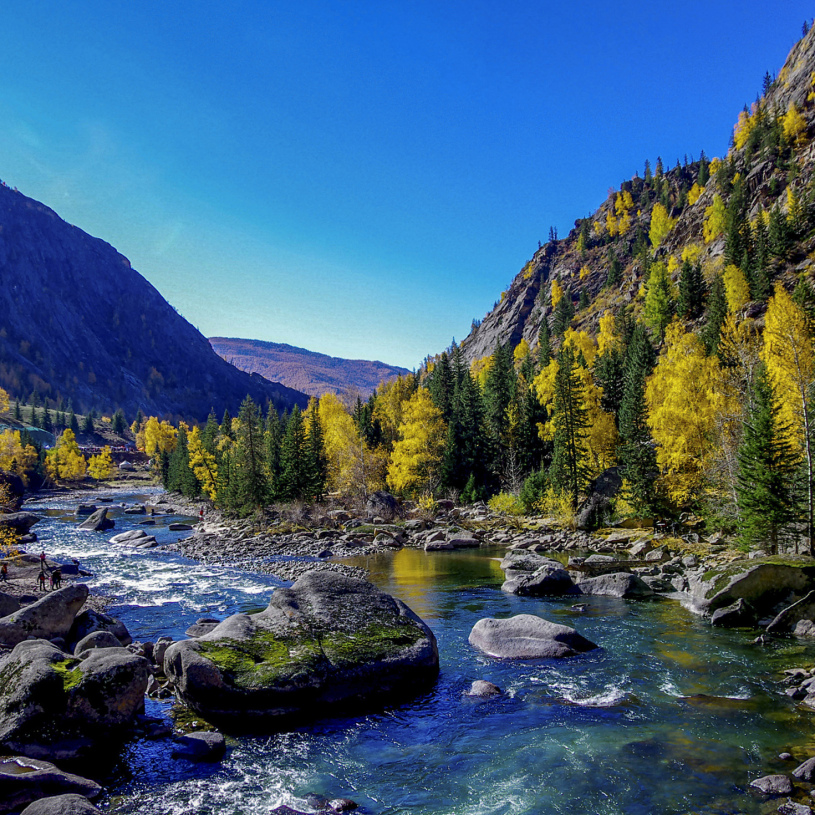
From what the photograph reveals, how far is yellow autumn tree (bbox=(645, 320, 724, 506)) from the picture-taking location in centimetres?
3894

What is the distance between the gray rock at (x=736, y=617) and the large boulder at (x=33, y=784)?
20.9 m

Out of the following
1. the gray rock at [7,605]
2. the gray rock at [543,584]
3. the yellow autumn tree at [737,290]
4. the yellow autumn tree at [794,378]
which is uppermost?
the yellow autumn tree at [737,290]

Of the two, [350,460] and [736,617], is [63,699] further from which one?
[350,460]

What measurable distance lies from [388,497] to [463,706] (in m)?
43.8

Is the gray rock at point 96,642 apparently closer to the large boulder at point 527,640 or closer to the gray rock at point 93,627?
the gray rock at point 93,627

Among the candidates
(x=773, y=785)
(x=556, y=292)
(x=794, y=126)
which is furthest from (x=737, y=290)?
(x=556, y=292)

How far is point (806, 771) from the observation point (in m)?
10.6

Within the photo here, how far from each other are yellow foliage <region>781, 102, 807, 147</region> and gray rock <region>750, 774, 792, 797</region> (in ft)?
441

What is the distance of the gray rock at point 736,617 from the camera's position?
2100 cm

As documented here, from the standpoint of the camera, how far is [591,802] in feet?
34.1

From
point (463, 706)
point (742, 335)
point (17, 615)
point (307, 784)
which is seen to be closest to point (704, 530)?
point (742, 335)

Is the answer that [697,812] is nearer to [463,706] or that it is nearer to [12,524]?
[463,706]

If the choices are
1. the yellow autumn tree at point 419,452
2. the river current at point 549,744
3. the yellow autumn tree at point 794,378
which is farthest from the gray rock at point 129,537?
the yellow autumn tree at point 794,378

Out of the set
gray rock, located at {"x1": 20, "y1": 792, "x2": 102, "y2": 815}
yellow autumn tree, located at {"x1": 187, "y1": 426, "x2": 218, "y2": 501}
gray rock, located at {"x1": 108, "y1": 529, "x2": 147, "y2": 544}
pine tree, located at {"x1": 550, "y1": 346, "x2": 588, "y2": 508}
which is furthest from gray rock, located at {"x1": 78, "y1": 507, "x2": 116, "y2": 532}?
gray rock, located at {"x1": 20, "y1": 792, "x2": 102, "y2": 815}
